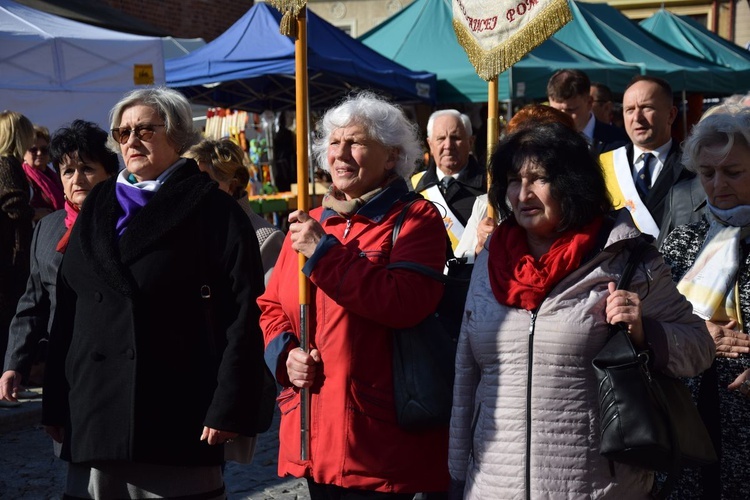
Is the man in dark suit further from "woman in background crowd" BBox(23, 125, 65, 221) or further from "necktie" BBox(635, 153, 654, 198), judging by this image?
"woman in background crowd" BBox(23, 125, 65, 221)

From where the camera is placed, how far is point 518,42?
13.6 ft

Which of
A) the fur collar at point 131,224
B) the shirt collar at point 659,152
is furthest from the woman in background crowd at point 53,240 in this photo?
the shirt collar at point 659,152

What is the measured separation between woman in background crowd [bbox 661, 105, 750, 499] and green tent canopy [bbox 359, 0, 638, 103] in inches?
399

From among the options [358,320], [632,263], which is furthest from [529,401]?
[358,320]

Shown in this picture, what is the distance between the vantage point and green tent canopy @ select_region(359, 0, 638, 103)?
46.6 feet

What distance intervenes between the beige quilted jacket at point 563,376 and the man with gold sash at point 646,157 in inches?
87.6

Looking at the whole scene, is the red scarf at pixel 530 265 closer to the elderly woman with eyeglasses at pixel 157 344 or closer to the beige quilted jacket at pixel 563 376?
the beige quilted jacket at pixel 563 376

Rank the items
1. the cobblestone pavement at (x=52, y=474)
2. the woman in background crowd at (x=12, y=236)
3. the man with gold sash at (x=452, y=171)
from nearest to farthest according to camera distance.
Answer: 1. the cobblestone pavement at (x=52, y=474)
2. the man with gold sash at (x=452, y=171)
3. the woman in background crowd at (x=12, y=236)

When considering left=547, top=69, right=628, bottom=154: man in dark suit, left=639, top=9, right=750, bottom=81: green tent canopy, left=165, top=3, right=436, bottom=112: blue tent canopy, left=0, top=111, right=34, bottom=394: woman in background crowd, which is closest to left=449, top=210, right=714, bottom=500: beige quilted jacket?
left=547, top=69, right=628, bottom=154: man in dark suit

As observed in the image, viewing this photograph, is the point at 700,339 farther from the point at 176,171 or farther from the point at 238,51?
the point at 238,51

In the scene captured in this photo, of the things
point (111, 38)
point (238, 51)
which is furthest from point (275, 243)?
point (238, 51)

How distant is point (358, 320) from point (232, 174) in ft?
6.93

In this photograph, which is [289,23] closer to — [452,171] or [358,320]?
[358,320]

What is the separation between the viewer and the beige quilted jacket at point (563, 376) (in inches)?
109
